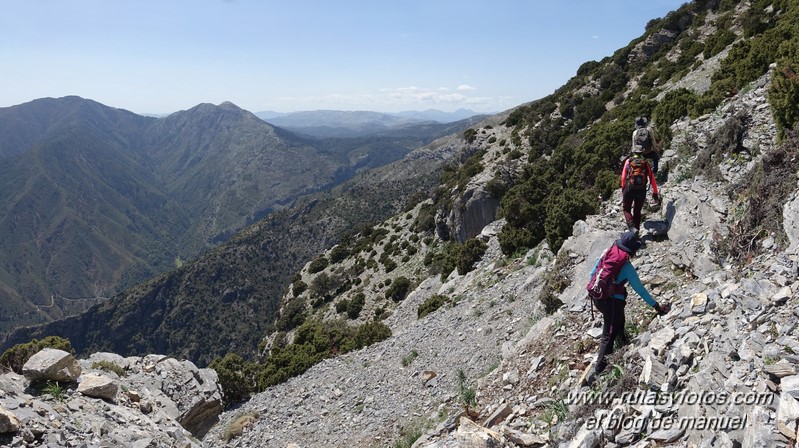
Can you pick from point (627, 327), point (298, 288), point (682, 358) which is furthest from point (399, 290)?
point (682, 358)

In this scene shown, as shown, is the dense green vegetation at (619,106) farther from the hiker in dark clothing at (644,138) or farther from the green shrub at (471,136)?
the green shrub at (471,136)

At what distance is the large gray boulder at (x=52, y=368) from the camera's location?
1149 centimetres

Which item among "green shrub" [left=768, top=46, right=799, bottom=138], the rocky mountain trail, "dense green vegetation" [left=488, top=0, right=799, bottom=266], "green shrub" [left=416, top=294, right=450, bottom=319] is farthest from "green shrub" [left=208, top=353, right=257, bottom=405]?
"green shrub" [left=768, top=46, right=799, bottom=138]

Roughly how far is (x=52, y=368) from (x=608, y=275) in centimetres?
1422

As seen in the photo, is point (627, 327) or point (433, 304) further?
point (433, 304)

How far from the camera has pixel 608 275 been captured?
262 inches

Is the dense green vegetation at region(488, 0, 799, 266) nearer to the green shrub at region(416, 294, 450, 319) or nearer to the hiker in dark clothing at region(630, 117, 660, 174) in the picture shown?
the hiker in dark clothing at region(630, 117, 660, 174)

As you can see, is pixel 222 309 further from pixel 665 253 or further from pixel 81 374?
pixel 665 253

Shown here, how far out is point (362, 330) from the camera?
76.8ft

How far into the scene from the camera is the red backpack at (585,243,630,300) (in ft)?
21.8

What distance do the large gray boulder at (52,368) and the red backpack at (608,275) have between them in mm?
13984

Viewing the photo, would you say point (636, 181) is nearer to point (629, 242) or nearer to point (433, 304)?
point (629, 242)

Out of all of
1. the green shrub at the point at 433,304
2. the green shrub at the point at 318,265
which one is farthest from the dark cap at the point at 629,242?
the green shrub at the point at 318,265

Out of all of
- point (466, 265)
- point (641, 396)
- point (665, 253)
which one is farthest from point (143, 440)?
point (466, 265)
